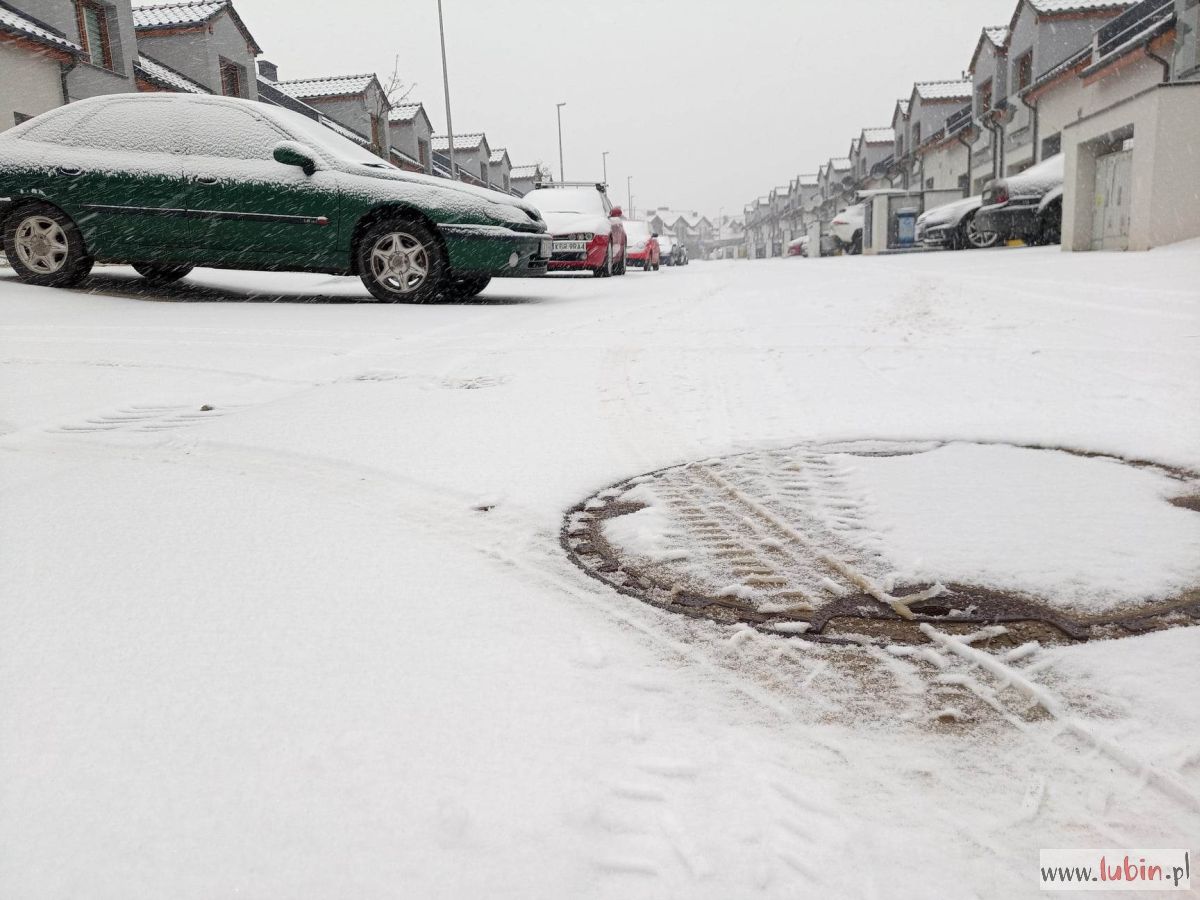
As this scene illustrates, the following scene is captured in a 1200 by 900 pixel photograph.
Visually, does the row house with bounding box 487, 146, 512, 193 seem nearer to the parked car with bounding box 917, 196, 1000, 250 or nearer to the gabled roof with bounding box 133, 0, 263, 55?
the gabled roof with bounding box 133, 0, 263, 55

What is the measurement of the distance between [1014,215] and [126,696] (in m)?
19.1

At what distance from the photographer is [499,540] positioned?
2137mm

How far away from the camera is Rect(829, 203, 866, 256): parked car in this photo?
3281 centimetres

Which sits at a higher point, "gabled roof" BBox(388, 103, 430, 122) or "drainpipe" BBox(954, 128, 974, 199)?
"gabled roof" BBox(388, 103, 430, 122)

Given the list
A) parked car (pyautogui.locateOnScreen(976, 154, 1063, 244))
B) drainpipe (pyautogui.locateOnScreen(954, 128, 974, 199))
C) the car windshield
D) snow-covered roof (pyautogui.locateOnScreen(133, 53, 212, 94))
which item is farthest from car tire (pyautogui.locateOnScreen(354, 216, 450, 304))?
drainpipe (pyautogui.locateOnScreen(954, 128, 974, 199))

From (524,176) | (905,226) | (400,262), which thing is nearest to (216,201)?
(400,262)

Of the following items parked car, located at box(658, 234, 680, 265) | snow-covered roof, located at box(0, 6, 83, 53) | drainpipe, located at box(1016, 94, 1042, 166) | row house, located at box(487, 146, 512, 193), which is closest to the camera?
snow-covered roof, located at box(0, 6, 83, 53)

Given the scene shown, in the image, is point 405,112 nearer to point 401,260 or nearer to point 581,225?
point 581,225

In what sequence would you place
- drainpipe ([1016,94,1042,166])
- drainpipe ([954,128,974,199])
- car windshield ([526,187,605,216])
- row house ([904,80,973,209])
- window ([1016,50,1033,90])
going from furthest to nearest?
row house ([904,80,973,209]) < drainpipe ([954,128,974,199]) < window ([1016,50,1033,90]) < drainpipe ([1016,94,1042,166]) < car windshield ([526,187,605,216])

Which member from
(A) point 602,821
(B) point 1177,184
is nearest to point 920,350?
(A) point 602,821

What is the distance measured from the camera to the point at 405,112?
32625 millimetres

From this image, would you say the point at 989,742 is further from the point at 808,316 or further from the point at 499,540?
the point at 808,316

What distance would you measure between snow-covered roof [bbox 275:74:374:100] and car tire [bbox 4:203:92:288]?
77.4ft

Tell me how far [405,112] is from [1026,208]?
883 inches
